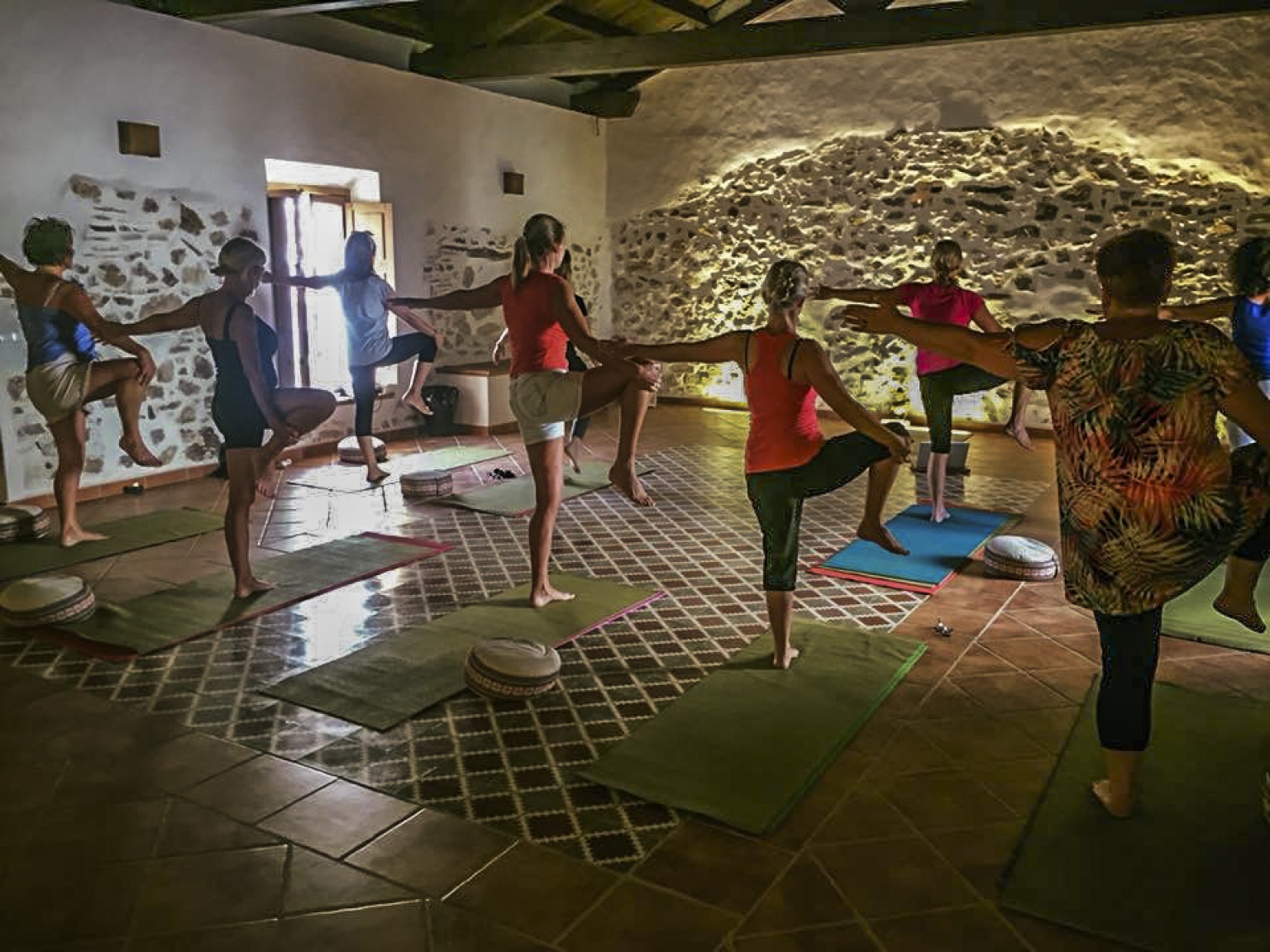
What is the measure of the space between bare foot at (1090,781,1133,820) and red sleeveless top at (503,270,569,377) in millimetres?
2601

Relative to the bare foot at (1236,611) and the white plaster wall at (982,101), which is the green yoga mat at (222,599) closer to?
the bare foot at (1236,611)

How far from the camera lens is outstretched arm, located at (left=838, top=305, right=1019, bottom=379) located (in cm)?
264

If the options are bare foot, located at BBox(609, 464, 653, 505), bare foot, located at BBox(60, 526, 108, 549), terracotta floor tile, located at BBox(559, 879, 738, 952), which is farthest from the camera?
bare foot, located at BBox(60, 526, 108, 549)

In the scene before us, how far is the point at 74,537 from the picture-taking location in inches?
216

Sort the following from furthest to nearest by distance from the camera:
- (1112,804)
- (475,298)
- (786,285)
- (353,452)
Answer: (353,452), (475,298), (786,285), (1112,804)

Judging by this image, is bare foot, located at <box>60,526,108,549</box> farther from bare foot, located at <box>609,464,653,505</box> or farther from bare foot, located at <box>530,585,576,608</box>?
bare foot, located at <box>609,464,653,505</box>

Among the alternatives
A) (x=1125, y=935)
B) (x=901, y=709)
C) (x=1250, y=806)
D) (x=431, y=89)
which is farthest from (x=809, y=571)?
(x=431, y=89)

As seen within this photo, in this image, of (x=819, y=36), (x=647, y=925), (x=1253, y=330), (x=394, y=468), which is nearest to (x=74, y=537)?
(x=394, y=468)

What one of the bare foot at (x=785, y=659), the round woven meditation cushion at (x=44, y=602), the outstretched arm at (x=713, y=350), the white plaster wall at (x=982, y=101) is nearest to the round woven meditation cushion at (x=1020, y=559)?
the bare foot at (x=785, y=659)

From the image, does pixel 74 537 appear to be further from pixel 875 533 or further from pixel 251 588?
pixel 875 533

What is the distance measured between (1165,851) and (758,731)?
120 cm

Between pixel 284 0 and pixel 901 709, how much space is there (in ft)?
18.9

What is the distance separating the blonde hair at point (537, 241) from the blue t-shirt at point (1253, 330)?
2.93m

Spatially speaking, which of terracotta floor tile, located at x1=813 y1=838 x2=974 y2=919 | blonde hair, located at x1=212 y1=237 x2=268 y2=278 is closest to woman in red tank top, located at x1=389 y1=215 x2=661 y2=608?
blonde hair, located at x1=212 y1=237 x2=268 y2=278
